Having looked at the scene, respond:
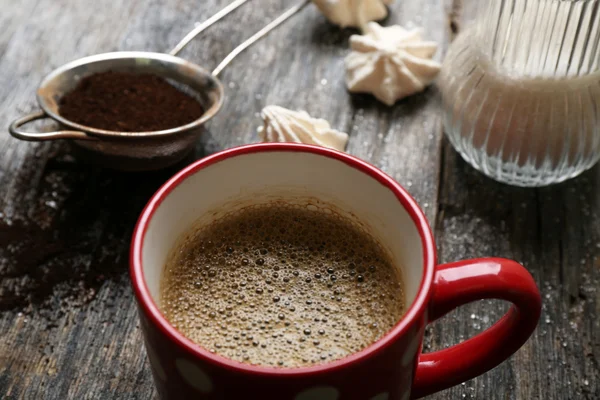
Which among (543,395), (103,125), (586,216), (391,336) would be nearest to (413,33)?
(586,216)

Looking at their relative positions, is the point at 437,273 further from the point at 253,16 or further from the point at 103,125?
the point at 253,16

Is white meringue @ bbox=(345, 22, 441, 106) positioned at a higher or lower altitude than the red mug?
lower

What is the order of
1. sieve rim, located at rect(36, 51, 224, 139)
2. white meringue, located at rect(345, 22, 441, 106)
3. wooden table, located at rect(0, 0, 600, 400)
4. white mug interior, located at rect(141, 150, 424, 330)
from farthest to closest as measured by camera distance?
white meringue, located at rect(345, 22, 441, 106)
sieve rim, located at rect(36, 51, 224, 139)
wooden table, located at rect(0, 0, 600, 400)
white mug interior, located at rect(141, 150, 424, 330)

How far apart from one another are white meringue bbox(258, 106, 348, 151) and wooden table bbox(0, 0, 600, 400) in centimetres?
4

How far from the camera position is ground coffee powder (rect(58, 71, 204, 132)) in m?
0.94

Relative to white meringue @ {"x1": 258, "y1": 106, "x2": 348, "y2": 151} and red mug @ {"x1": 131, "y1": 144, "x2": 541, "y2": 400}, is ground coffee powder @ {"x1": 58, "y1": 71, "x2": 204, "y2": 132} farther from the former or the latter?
red mug @ {"x1": 131, "y1": 144, "x2": 541, "y2": 400}

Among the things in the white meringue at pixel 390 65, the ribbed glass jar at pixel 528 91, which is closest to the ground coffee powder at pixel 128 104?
the white meringue at pixel 390 65

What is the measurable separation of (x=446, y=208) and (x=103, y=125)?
1.48 feet

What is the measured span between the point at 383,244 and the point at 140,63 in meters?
0.55

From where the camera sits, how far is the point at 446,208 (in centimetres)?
91

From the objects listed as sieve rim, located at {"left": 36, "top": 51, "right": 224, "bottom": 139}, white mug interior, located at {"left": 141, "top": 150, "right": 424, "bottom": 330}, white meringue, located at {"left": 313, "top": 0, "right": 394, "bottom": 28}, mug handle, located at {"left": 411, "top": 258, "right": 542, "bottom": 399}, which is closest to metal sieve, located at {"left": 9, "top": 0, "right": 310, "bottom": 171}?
sieve rim, located at {"left": 36, "top": 51, "right": 224, "bottom": 139}

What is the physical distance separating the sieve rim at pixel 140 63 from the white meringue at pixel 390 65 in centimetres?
21

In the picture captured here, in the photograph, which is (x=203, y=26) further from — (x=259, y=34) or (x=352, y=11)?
(x=352, y=11)

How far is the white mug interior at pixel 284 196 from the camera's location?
0.59 meters
